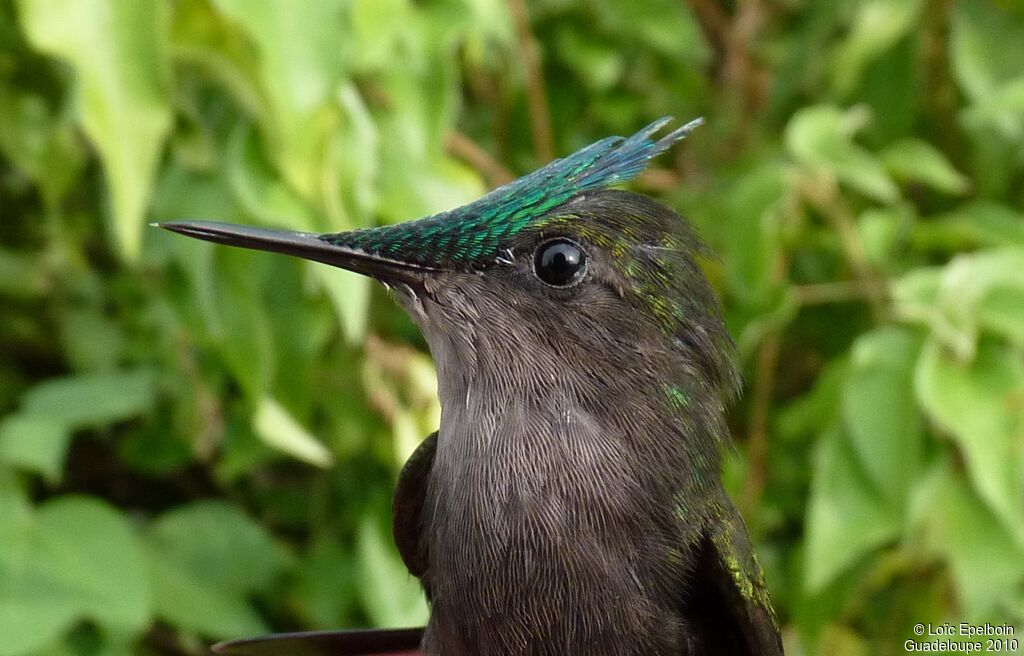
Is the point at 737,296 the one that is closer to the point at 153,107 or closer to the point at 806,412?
the point at 806,412

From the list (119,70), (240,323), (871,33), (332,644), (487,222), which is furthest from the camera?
(871,33)

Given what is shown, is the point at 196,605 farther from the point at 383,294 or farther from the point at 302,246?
the point at 302,246

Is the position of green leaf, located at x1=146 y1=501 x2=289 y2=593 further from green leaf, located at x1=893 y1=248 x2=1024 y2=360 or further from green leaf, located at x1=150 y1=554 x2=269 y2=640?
green leaf, located at x1=893 y1=248 x2=1024 y2=360

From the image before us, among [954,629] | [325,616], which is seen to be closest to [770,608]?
[954,629]

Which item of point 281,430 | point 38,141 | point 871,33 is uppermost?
point 871,33

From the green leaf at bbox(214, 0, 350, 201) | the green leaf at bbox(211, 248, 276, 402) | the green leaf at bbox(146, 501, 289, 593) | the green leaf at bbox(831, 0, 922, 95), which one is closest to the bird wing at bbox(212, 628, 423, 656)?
the green leaf at bbox(211, 248, 276, 402)

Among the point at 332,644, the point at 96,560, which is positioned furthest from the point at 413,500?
the point at 96,560
